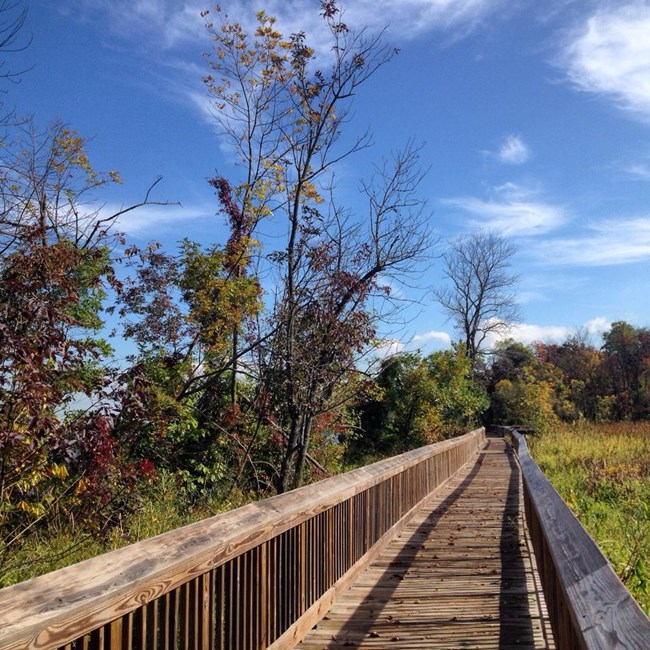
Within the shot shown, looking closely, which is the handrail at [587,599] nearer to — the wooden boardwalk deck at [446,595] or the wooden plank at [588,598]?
the wooden plank at [588,598]

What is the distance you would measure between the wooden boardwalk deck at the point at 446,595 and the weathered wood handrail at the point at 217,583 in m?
0.26

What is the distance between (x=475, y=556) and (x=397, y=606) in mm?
2278

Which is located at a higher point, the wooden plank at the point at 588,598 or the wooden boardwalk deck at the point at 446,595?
the wooden plank at the point at 588,598

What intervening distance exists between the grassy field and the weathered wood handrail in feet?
8.32

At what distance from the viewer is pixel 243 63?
13836 millimetres

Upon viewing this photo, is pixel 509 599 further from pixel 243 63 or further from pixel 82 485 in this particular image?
pixel 243 63

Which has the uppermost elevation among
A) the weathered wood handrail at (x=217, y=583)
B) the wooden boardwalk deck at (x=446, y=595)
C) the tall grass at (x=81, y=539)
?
the weathered wood handrail at (x=217, y=583)

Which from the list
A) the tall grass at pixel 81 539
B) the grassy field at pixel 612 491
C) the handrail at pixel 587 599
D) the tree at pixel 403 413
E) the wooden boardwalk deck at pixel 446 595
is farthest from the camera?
the tree at pixel 403 413

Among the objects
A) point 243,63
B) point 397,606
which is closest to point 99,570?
point 397,606

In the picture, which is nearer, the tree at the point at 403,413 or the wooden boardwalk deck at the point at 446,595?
the wooden boardwalk deck at the point at 446,595

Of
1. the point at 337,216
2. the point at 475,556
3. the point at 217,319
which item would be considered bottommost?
the point at 475,556

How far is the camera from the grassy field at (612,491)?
678cm

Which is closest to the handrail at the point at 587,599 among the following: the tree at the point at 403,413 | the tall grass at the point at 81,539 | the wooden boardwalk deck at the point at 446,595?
the wooden boardwalk deck at the point at 446,595

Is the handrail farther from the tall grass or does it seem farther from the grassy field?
the tall grass
